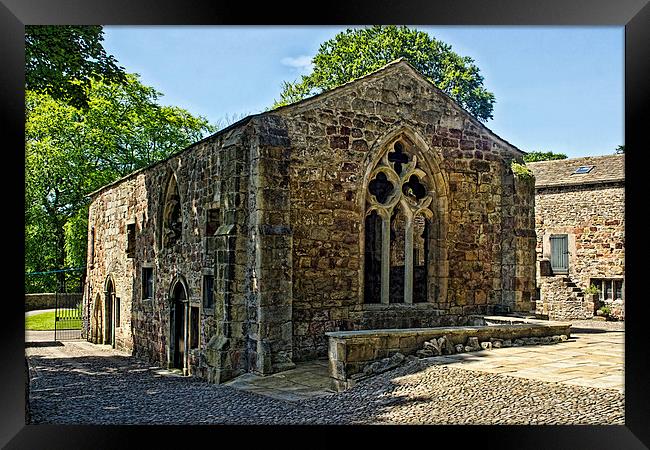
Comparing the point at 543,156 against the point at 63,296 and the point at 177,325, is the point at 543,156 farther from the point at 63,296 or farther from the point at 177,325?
the point at 177,325

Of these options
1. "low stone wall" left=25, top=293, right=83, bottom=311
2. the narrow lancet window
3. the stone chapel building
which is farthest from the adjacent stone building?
"low stone wall" left=25, top=293, right=83, bottom=311

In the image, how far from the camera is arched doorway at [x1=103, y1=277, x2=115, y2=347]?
720 inches

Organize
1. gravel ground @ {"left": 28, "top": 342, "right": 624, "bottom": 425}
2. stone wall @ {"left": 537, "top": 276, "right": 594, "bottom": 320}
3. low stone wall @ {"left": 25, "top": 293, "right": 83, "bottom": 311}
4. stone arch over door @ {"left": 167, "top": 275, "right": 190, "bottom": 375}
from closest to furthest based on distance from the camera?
gravel ground @ {"left": 28, "top": 342, "right": 624, "bottom": 425}
stone arch over door @ {"left": 167, "top": 275, "right": 190, "bottom": 375}
stone wall @ {"left": 537, "top": 276, "right": 594, "bottom": 320}
low stone wall @ {"left": 25, "top": 293, "right": 83, "bottom": 311}

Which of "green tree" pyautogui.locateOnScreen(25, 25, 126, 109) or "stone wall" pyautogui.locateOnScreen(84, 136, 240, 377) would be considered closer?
"green tree" pyautogui.locateOnScreen(25, 25, 126, 109)

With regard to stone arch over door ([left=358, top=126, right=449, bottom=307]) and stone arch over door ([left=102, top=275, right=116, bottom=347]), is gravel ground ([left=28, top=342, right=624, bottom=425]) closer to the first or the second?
stone arch over door ([left=358, top=126, right=449, bottom=307])

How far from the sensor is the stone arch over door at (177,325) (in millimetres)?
13125

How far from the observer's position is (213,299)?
10781mm

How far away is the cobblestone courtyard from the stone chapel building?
1227 millimetres

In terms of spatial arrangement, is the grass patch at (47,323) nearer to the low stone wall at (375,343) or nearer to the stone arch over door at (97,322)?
the stone arch over door at (97,322)

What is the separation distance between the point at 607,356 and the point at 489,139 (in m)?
4.86

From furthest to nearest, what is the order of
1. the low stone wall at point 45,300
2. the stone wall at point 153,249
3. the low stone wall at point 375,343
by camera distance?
the low stone wall at point 45,300
the stone wall at point 153,249
the low stone wall at point 375,343

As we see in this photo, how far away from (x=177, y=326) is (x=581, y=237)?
1398cm
